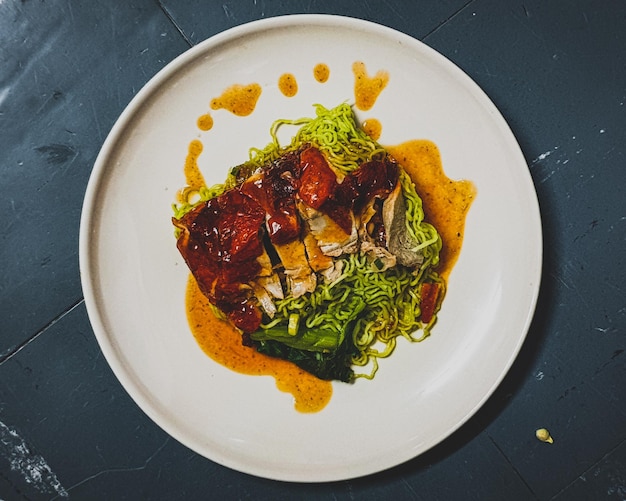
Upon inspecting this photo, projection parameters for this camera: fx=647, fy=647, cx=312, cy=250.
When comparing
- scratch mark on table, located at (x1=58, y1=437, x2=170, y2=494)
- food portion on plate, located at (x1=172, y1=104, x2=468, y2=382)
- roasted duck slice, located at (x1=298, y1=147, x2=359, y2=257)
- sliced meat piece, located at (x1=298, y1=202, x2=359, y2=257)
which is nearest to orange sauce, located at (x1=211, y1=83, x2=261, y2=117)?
food portion on plate, located at (x1=172, y1=104, x2=468, y2=382)

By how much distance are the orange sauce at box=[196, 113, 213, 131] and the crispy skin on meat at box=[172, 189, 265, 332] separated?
1.59 ft

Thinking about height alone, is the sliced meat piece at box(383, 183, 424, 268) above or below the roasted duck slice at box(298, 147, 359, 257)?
below

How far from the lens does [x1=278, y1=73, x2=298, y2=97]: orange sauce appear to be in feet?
11.6

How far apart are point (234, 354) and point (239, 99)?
141 cm

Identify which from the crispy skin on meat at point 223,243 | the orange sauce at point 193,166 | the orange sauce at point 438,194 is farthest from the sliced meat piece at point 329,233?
the orange sauce at point 193,166

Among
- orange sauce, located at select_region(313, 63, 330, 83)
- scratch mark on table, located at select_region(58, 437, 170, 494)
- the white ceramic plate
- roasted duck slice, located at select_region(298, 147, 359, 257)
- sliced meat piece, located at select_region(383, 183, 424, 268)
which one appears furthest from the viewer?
scratch mark on table, located at select_region(58, 437, 170, 494)

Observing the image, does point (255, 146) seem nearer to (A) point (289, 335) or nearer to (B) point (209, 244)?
(B) point (209, 244)

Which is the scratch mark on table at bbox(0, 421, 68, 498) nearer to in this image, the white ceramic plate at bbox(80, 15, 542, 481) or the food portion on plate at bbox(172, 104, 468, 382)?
the white ceramic plate at bbox(80, 15, 542, 481)

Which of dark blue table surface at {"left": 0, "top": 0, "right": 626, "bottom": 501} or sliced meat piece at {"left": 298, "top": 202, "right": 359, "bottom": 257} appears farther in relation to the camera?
dark blue table surface at {"left": 0, "top": 0, "right": 626, "bottom": 501}

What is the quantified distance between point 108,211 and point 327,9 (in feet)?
5.58

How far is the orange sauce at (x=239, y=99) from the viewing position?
3.54 meters

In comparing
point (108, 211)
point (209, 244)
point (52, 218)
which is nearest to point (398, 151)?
point (209, 244)

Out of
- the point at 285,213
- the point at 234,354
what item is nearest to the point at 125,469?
the point at 234,354

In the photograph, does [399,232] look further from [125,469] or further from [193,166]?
[125,469]
